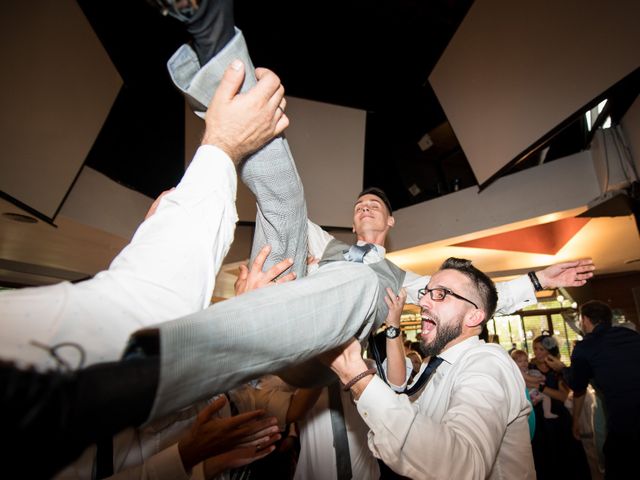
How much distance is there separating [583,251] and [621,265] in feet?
9.62

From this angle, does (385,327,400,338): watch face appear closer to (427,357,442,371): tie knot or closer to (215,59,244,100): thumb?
(427,357,442,371): tie knot

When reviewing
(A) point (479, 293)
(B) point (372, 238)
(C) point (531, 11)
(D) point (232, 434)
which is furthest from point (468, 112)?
(D) point (232, 434)

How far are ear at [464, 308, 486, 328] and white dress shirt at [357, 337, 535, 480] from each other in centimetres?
17

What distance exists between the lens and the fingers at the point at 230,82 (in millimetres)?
690

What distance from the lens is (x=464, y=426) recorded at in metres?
0.97

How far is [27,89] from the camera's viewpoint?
276cm

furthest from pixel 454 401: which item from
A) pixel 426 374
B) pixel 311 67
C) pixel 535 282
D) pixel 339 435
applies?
pixel 311 67

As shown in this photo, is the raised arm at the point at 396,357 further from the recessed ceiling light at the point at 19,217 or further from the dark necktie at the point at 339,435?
the recessed ceiling light at the point at 19,217

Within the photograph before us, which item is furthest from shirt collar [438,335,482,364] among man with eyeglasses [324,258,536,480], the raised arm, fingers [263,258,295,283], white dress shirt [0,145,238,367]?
white dress shirt [0,145,238,367]

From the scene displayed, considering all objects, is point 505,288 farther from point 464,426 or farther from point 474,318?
point 464,426

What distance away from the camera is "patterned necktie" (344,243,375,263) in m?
1.68

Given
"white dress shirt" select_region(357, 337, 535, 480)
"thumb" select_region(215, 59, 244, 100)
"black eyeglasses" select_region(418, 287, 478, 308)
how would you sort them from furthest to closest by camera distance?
"black eyeglasses" select_region(418, 287, 478, 308)
"white dress shirt" select_region(357, 337, 535, 480)
"thumb" select_region(215, 59, 244, 100)

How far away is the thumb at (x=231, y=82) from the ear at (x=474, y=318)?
1.36 meters

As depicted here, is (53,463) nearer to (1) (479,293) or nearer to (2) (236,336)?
(2) (236,336)
